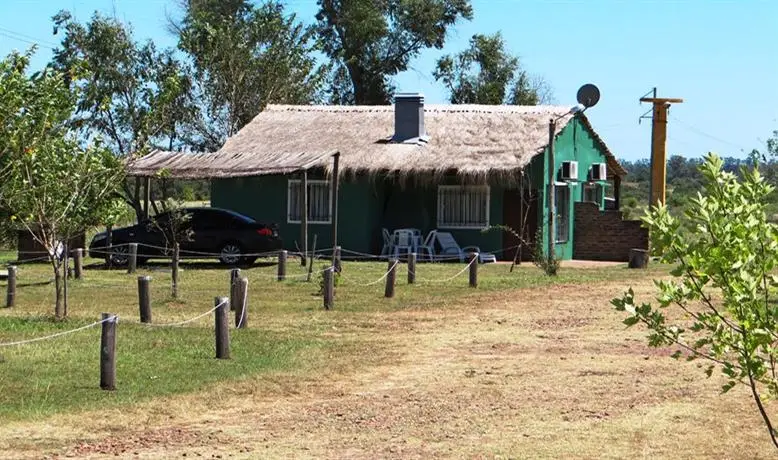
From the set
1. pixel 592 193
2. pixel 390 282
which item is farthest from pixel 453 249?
pixel 390 282

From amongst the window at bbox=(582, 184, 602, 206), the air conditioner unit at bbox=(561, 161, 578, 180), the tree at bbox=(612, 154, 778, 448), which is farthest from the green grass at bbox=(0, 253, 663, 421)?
the window at bbox=(582, 184, 602, 206)

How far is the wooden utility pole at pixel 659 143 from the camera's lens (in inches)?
1497

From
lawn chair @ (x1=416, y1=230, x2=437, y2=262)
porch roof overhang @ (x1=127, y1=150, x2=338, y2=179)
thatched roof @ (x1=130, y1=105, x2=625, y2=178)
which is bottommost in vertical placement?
lawn chair @ (x1=416, y1=230, x2=437, y2=262)

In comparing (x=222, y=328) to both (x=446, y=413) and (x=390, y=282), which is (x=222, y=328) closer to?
(x=446, y=413)

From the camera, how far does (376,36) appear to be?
162 feet

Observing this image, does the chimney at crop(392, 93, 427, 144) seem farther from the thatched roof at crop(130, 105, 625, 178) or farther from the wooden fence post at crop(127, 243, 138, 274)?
the wooden fence post at crop(127, 243, 138, 274)

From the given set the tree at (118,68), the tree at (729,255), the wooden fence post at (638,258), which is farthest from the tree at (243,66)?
the tree at (729,255)

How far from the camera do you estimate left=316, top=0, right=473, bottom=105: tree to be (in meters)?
49.3

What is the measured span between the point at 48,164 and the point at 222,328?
4328 millimetres

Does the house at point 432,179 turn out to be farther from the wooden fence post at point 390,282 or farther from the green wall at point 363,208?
the wooden fence post at point 390,282

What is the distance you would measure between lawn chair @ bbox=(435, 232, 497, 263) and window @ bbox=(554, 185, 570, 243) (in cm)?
233

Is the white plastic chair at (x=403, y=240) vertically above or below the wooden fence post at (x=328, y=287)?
above

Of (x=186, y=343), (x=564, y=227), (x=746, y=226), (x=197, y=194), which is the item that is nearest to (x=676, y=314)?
(x=186, y=343)

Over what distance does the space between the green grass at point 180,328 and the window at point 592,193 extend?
8143 mm
